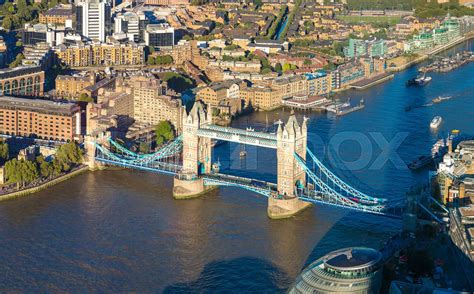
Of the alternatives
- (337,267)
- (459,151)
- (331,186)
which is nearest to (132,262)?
(337,267)

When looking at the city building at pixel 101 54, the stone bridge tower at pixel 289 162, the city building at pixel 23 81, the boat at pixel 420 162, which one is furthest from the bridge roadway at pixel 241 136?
the city building at pixel 101 54

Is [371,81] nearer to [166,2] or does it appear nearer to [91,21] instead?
[91,21]

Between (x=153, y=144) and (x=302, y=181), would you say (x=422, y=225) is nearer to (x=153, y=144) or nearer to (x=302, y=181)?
(x=302, y=181)

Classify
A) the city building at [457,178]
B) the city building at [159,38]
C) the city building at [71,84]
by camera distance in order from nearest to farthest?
the city building at [457,178] < the city building at [71,84] < the city building at [159,38]

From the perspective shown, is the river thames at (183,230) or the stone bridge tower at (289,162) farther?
the stone bridge tower at (289,162)

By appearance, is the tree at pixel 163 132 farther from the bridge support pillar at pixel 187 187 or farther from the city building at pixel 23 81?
the city building at pixel 23 81

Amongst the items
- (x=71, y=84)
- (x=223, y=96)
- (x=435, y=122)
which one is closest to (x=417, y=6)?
(x=223, y=96)
